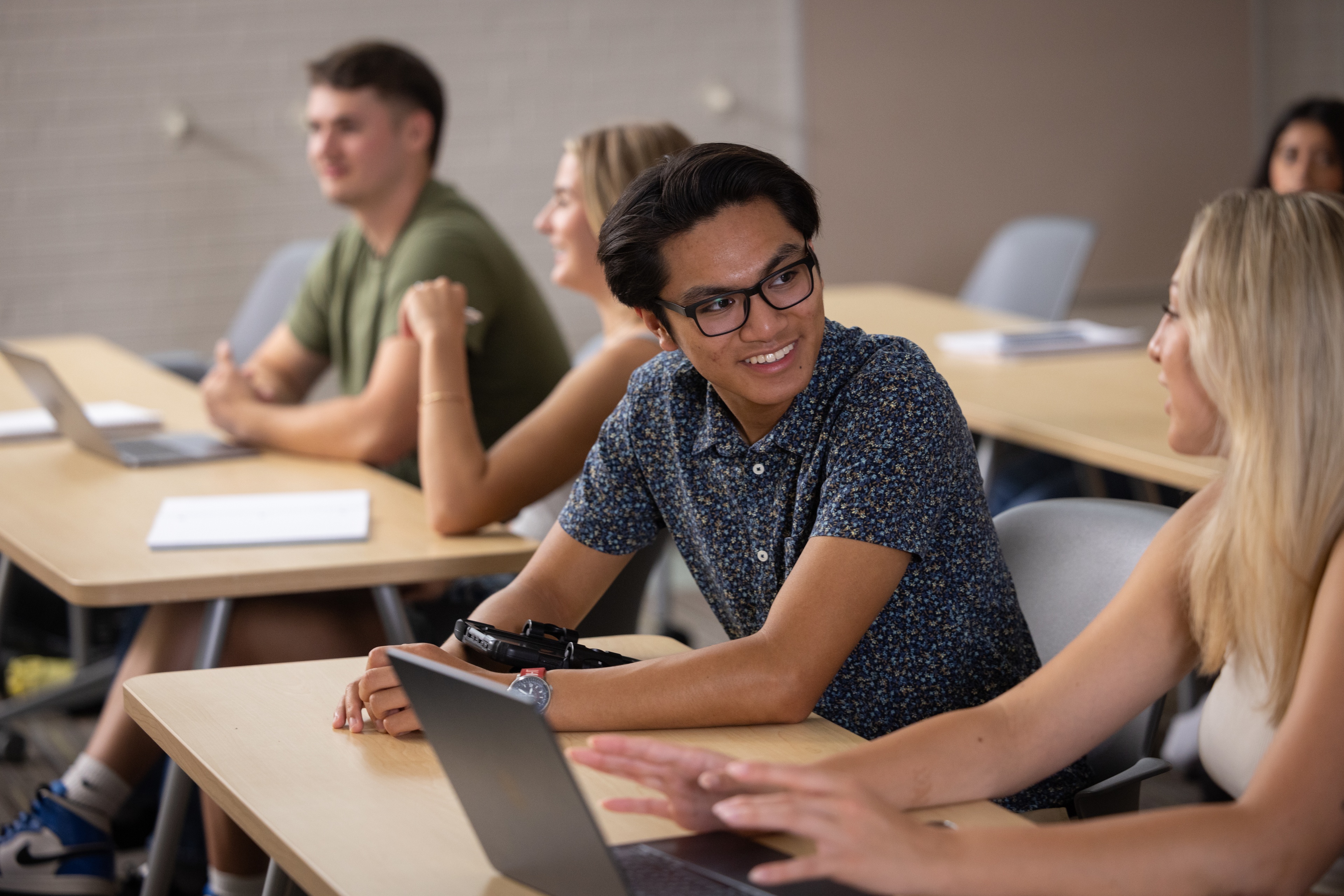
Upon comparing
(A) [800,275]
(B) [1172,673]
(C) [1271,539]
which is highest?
(A) [800,275]

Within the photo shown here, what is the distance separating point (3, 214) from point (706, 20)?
267 cm

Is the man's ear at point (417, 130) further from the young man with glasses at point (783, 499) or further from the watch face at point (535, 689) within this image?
the watch face at point (535, 689)

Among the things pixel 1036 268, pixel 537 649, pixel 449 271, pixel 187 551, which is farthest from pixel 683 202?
pixel 1036 268

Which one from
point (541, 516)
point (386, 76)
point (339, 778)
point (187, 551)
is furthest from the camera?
point (386, 76)

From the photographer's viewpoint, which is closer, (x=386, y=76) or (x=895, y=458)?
(x=895, y=458)

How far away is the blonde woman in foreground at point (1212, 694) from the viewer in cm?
100

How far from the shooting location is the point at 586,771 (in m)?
1.26

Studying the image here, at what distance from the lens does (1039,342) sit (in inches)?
132

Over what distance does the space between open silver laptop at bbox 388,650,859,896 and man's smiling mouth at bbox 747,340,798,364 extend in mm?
556

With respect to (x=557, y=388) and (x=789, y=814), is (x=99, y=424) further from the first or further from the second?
(x=789, y=814)

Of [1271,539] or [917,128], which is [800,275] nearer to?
[1271,539]

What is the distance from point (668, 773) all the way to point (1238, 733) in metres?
0.57

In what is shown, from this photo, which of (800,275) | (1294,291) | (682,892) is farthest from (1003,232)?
(682,892)

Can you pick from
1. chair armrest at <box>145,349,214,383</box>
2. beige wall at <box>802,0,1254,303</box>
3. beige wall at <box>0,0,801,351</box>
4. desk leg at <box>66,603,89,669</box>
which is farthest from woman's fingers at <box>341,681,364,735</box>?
beige wall at <box>802,0,1254,303</box>
